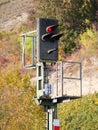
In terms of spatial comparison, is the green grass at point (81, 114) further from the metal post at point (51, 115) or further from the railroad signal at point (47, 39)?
the railroad signal at point (47, 39)

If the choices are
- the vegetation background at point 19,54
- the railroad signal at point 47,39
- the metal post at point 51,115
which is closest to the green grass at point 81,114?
the vegetation background at point 19,54

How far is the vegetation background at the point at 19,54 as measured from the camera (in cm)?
3025

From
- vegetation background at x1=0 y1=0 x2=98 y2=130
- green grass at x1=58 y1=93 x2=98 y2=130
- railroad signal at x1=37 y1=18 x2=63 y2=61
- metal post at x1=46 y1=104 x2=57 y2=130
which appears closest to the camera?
railroad signal at x1=37 y1=18 x2=63 y2=61

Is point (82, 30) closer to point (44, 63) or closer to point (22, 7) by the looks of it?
point (22, 7)

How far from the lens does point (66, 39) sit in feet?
140

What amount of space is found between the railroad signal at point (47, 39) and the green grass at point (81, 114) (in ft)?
37.6

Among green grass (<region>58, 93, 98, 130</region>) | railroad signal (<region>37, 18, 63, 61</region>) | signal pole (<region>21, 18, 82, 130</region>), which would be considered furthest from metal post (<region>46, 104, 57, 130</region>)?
green grass (<region>58, 93, 98, 130</region>)

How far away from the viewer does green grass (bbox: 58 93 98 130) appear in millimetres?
30750

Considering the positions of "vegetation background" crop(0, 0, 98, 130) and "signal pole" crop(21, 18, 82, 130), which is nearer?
"signal pole" crop(21, 18, 82, 130)

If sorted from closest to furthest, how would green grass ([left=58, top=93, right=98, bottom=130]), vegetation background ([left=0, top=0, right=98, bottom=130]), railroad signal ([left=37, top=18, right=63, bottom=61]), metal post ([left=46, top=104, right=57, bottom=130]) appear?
1. railroad signal ([left=37, top=18, right=63, bottom=61])
2. metal post ([left=46, top=104, right=57, bottom=130])
3. vegetation background ([left=0, top=0, right=98, bottom=130])
4. green grass ([left=58, top=93, right=98, bottom=130])

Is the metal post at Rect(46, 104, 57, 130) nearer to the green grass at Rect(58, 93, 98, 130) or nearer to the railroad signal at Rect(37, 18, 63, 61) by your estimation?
the railroad signal at Rect(37, 18, 63, 61)

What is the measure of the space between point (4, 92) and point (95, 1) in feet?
45.5

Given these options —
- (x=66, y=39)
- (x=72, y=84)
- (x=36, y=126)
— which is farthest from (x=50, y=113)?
(x=66, y=39)

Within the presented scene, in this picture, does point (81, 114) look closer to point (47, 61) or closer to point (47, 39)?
point (47, 61)
